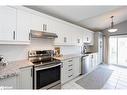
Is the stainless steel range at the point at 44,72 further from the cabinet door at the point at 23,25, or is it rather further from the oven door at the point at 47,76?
the cabinet door at the point at 23,25

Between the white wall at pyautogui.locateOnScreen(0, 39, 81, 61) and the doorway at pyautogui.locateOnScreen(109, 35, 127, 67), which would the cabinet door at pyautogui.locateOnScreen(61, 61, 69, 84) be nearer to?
the white wall at pyautogui.locateOnScreen(0, 39, 81, 61)

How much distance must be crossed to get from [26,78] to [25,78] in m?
0.03

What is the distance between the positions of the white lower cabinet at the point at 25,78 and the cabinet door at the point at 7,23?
74 centimetres

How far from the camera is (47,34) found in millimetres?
3447

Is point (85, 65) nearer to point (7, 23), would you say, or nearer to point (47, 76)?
point (47, 76)

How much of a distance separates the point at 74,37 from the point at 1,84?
387cm

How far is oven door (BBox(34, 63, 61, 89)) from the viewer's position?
8.66ft

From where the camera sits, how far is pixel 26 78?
2.34m

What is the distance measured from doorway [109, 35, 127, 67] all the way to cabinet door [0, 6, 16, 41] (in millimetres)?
7183

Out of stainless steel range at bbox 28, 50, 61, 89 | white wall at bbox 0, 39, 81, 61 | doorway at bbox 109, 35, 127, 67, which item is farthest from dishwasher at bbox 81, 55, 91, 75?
doorway at bbox 109, 35, 127, 67

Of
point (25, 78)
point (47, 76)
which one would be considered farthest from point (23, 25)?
point (47, 76)

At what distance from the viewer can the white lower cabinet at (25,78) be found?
7.23 ft
